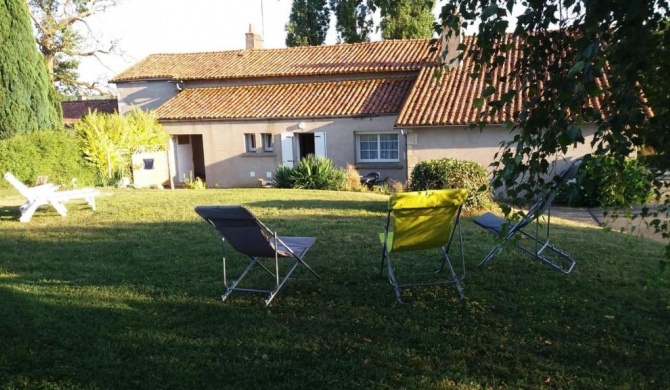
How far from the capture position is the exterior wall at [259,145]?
19719 millimetres

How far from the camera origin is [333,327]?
4.12 meters

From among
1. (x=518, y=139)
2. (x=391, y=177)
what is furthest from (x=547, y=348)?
(x=391, y=177)

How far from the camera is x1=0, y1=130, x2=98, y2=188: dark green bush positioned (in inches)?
627

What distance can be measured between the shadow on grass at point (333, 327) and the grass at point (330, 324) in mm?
15

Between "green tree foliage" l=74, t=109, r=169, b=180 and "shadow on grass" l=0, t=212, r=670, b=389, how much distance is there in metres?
12.1

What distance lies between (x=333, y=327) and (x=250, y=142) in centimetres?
1833

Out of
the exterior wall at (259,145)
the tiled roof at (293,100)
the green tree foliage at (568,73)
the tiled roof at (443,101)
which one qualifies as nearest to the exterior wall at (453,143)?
the tiled roof at (443,101)

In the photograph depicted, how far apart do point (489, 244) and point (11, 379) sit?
5.46 metres

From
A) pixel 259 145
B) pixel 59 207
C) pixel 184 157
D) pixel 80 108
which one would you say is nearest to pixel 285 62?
pixel 259 145

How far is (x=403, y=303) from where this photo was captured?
4.59 meters

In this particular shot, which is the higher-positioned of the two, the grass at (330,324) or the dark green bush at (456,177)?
the dark green bush at (456,177)

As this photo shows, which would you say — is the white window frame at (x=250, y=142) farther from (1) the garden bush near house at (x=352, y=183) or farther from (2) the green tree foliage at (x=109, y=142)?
(1) the garden bush near house at (x=352, y=183)

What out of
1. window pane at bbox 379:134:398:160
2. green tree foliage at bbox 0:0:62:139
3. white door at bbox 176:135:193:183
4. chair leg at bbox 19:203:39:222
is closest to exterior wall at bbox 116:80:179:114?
white door at bbox 176:135:193:183

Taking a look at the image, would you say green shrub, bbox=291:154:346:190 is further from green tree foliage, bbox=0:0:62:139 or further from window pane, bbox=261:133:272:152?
green tree foliage, bbox=0:0:62:139
